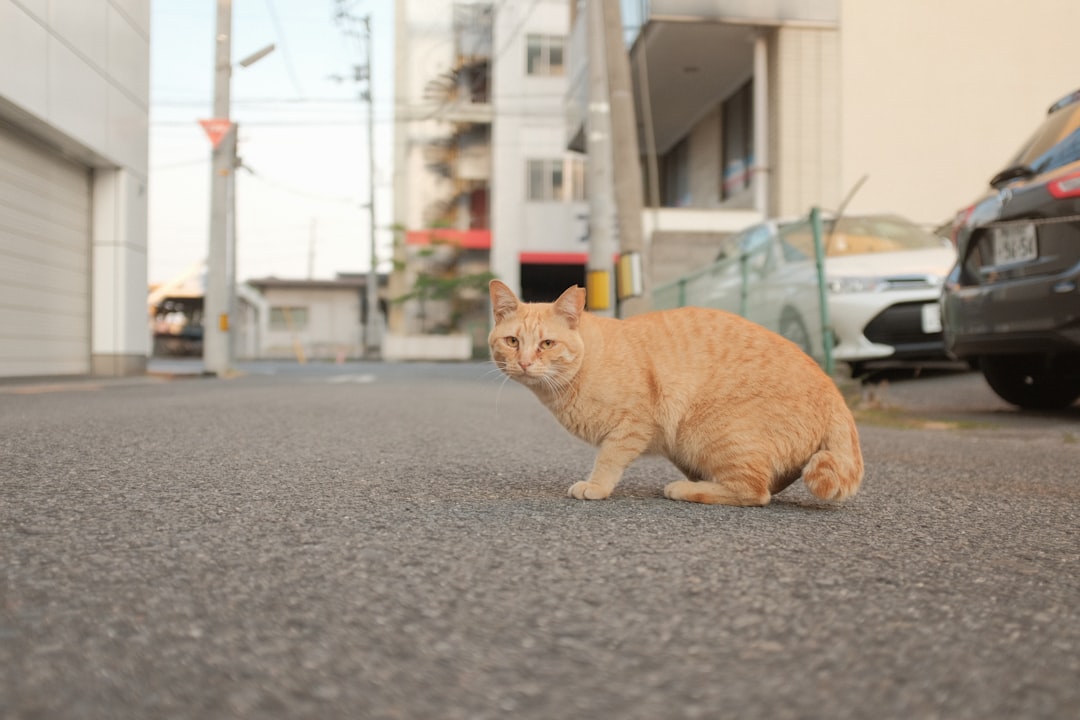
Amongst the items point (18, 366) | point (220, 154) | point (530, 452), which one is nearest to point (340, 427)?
point (530, 452)

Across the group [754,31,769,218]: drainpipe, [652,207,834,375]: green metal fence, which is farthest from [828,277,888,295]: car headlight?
[754,31,769,218]: drainpipe

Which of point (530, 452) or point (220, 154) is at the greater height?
point (220, 154)

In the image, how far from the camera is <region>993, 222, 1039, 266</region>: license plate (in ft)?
15.9

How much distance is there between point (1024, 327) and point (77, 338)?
34.3 feet

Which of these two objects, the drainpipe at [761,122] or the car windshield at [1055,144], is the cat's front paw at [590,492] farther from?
the drainpipe at [761,122]

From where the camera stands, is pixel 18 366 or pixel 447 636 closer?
pixel 447 636

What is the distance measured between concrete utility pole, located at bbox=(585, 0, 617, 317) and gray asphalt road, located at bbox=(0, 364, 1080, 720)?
20.2 ft

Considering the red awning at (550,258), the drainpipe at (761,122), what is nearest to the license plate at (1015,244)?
the drainpipe at (761,122)

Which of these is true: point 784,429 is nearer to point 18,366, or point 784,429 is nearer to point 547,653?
point 547,653

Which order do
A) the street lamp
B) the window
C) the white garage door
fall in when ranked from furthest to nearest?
1. the window
2. the street lamp
3. the white garage door

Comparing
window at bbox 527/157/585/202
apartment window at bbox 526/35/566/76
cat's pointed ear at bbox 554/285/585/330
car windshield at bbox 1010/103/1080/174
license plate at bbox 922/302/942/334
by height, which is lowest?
cat's pointed ear at bbox 554/285/585/330

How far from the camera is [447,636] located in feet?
4.43

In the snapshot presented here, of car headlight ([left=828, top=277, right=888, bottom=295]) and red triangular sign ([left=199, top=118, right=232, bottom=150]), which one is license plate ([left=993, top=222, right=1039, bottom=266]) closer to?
car headlight ([left=828, top=277, right=888, bottom=295])

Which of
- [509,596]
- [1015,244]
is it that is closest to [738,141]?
[1015,244]
